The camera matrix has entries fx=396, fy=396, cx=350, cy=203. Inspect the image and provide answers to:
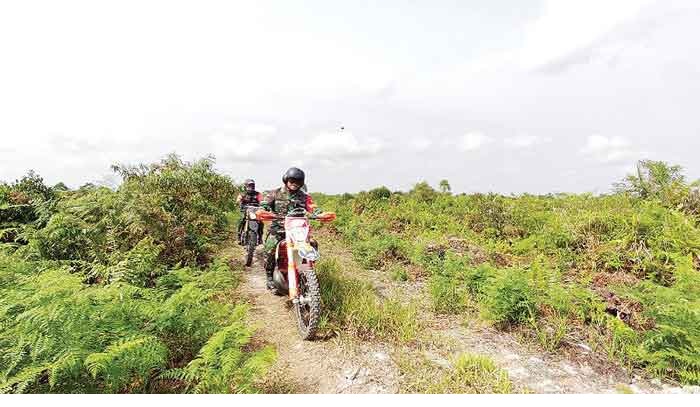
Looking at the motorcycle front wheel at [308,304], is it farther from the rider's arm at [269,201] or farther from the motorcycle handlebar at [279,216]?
the rider's arm at [269,201]

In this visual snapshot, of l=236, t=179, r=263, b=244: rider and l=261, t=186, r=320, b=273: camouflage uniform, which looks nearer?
l=261, t=186, r=320, b=273: camouflage uniform

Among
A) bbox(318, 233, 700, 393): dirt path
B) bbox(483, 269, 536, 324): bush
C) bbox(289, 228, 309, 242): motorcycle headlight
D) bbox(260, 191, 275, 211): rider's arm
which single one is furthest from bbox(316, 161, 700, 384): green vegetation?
bbox(260, 191, 275, 211): rider's arm

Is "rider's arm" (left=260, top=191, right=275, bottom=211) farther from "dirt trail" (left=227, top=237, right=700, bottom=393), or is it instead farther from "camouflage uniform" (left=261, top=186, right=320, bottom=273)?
"dirt trail" (left=227, top=237, right=700, bottom=393)

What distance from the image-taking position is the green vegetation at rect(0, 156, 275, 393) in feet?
9.99

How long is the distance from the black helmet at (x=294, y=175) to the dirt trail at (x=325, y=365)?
2075mm

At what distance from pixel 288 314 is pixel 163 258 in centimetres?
301

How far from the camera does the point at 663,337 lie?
4.22m

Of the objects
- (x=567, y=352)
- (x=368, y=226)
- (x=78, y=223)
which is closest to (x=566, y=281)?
(x=567, y=352)

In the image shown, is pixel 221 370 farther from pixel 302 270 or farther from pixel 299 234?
pixel 299 234

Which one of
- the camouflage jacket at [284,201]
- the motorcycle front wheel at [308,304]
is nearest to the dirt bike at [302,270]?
the motorcycle front wheel at [308,304]

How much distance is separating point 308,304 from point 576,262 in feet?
18.2

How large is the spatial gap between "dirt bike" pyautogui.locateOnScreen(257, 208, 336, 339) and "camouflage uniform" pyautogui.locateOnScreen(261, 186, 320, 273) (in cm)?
24

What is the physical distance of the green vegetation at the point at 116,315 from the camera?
9.99 ft

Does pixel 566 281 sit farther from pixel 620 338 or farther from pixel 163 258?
pixel 163 258
